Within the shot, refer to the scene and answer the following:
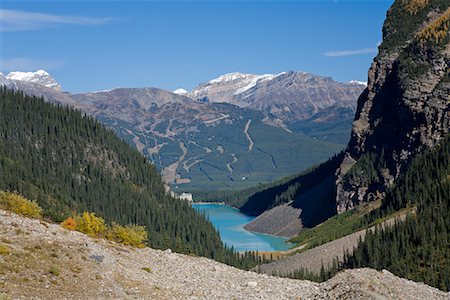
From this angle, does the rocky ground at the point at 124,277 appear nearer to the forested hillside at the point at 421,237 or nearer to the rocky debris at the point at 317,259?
the forested hillside at the point at 421,237

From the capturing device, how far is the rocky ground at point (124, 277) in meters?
47.9

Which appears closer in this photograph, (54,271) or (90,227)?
(54,271)

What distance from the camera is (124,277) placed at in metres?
54.9

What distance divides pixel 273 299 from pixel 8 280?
2609cm

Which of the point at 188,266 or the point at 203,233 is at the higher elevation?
the point at 188,266

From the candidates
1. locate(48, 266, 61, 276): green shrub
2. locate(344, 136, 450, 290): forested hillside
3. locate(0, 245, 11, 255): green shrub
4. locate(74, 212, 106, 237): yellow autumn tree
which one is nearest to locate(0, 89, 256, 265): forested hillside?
locate(344, 136, 450, 290): forested hillside

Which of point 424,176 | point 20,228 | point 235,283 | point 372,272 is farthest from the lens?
point 424,176

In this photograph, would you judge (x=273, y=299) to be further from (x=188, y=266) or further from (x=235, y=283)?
(x=188, y=266)

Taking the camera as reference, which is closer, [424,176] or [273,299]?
[273,299]

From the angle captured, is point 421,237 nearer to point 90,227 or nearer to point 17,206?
point 90,227

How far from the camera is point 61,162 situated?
192625mm

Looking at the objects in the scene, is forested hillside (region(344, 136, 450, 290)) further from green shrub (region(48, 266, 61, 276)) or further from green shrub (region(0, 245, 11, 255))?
green shrub (region(0, 245, 11, 255))

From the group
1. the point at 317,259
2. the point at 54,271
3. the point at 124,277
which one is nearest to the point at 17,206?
the point at 124,277

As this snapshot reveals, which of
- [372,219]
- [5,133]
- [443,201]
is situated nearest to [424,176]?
[372,219]
